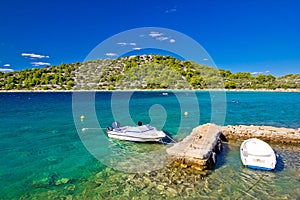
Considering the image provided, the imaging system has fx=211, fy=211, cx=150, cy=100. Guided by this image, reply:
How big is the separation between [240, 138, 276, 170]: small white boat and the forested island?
8264cm

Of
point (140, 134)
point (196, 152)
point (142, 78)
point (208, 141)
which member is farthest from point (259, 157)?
point (142, 78)

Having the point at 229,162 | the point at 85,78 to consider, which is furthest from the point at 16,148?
the point at 85,78

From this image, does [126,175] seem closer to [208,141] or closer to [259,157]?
[208,141]

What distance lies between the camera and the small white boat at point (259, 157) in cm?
1142

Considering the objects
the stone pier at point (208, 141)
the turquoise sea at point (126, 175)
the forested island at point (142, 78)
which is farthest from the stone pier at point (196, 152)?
the forested island at point (142, 78)

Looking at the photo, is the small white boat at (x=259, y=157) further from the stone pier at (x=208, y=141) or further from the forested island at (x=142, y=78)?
the forested island at (x=142, y=78)

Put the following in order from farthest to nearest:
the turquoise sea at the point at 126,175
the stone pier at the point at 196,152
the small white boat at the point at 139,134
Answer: the small white boat at the point at 139,134, the stone pier at the point at 196,152, the turquoise sea at the point at 126,175

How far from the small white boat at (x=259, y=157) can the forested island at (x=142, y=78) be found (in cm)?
8264

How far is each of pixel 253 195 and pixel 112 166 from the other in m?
7.59

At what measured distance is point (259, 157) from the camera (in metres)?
11.7

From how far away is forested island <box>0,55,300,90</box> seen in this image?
112562 mm

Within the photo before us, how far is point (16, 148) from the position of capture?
1667 cm

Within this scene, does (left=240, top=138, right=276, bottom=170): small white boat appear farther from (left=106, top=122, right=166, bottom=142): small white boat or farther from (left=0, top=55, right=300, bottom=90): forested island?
(left=0, top=55, right=300, bottom=90): forested island

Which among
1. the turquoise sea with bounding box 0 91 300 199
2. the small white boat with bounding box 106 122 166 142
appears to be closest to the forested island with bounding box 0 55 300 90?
the small white boat with bounding box 106 122 166 142
